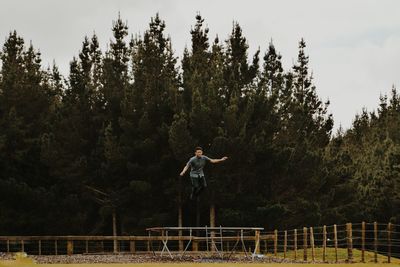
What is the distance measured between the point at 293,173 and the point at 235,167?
4313 millimetres

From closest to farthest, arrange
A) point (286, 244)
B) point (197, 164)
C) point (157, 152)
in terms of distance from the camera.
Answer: point (197, 164) < point (286, 244) < point (157, 152)

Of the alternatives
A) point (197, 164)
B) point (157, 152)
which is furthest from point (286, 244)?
point (157, 152)

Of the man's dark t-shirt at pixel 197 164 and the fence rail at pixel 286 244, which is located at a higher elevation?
the man's dark t-shirt at pixel 197 164

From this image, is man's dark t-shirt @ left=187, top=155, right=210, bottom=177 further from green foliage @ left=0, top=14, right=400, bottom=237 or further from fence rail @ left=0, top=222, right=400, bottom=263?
green foliage @ left=0, top=14, right=400, bottom=237

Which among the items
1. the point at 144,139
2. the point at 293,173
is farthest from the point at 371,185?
the point at 144,139

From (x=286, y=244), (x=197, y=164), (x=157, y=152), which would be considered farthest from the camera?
(x=157, y=152)

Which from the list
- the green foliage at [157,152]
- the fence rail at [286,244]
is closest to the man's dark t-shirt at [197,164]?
the fence rail at [286,244]

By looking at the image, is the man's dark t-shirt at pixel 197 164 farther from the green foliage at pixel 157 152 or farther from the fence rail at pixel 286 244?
the green foliage at pixel 157 152

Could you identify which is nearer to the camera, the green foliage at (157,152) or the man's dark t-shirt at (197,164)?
the man's dark t-shirt at (197,164)

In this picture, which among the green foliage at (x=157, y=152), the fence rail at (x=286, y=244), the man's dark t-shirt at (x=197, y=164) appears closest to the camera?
the man's dark t-shirt at (x=197, y=164)

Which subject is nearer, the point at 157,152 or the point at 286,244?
the point at 286,244

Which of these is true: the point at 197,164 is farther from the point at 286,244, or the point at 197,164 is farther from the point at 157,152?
the point at 157,152

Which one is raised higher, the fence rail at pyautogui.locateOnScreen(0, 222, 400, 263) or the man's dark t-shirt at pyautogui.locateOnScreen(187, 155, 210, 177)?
the man's dark t-shirt at pyautogui.locateOnScreen(187, 155, 210, 177)

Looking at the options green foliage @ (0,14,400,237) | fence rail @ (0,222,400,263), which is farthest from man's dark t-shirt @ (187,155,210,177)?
green foliage @ (0,14,400,237)
